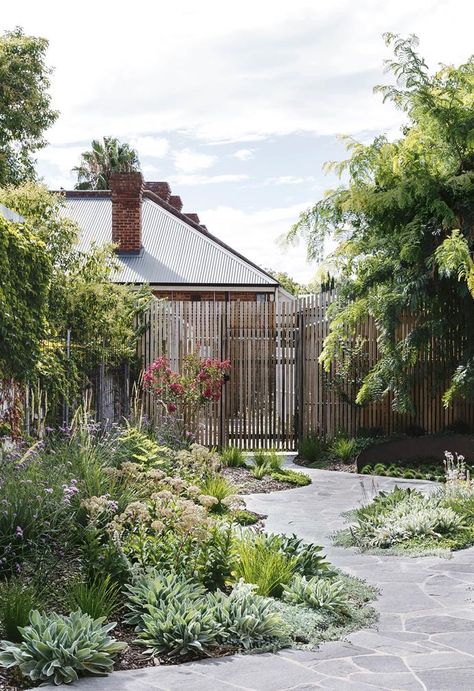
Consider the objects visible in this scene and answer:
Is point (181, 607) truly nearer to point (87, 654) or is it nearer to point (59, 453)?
point (87, 654)

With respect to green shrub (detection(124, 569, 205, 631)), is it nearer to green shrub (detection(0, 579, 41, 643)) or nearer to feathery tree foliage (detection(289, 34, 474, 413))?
green shrub (detection(0, 579, 41, 643))

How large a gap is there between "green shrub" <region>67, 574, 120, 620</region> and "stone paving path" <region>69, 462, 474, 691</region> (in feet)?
1.76

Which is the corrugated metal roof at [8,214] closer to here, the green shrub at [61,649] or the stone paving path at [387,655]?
the stone paving path at [387,655]

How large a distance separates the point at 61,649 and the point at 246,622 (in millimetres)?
1025

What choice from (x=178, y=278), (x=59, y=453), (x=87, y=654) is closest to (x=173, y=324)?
(x=59, y=453)

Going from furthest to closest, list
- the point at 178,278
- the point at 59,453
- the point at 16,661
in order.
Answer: the point at 178,278
the point at 59,453
the point at 16,661

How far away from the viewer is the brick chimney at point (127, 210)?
2169cm

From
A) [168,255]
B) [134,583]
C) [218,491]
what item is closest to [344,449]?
[218,491]

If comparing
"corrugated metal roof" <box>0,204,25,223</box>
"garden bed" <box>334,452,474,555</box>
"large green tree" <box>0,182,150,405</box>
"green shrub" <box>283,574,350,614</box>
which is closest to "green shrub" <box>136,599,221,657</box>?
"green shrub" <box>283,574,350,614</box>

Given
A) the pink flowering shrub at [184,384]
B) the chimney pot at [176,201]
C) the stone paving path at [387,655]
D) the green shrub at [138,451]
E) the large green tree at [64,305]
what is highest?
the chimney pot at [176,201]

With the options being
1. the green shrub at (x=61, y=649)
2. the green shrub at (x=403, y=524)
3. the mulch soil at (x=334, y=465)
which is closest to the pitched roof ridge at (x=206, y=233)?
the mulch soil at (x=334, y=465)

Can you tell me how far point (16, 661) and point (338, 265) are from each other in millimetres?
10035

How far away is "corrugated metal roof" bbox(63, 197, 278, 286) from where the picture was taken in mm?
22469

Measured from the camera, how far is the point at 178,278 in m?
22.4
